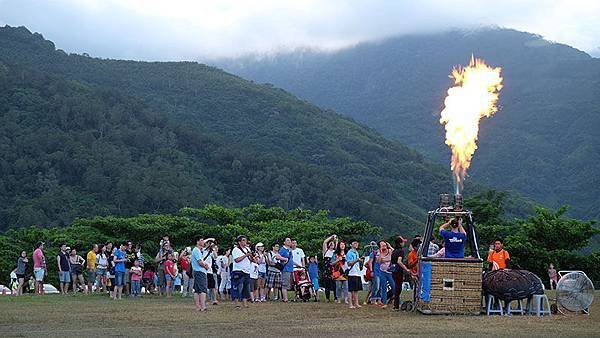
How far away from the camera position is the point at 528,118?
14262cm

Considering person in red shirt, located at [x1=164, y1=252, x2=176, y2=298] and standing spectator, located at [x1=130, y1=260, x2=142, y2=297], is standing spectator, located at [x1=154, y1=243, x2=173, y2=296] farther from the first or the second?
standing spectator, located at [x1=130, y1=260, x2=142, y2=297]

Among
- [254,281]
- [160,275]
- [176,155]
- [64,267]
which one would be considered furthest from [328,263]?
[176,155]

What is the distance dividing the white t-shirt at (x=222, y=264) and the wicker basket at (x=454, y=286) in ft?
23.7

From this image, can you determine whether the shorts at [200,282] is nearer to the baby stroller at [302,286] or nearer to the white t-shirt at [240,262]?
the white t-shirt at [240,262]

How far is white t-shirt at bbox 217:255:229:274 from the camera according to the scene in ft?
73.1

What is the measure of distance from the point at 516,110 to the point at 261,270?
13273cm

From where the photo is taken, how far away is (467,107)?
1970 cm

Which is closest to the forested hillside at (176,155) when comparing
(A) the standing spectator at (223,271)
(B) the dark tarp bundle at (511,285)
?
(A) the standing spectator at (223,271)

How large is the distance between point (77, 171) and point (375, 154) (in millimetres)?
44717

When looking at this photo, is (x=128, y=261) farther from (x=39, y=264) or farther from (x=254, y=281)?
(x=254, y=281)

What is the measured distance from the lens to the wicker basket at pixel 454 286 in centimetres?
1625

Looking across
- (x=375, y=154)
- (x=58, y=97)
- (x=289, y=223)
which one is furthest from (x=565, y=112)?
(x=289, y=223)

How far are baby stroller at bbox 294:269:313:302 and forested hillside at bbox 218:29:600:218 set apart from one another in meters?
79.4

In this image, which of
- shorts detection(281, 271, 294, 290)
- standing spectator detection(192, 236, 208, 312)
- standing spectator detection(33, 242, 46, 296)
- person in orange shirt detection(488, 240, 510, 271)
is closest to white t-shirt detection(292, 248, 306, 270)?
shorts detection(281, 271, 294, 290)
